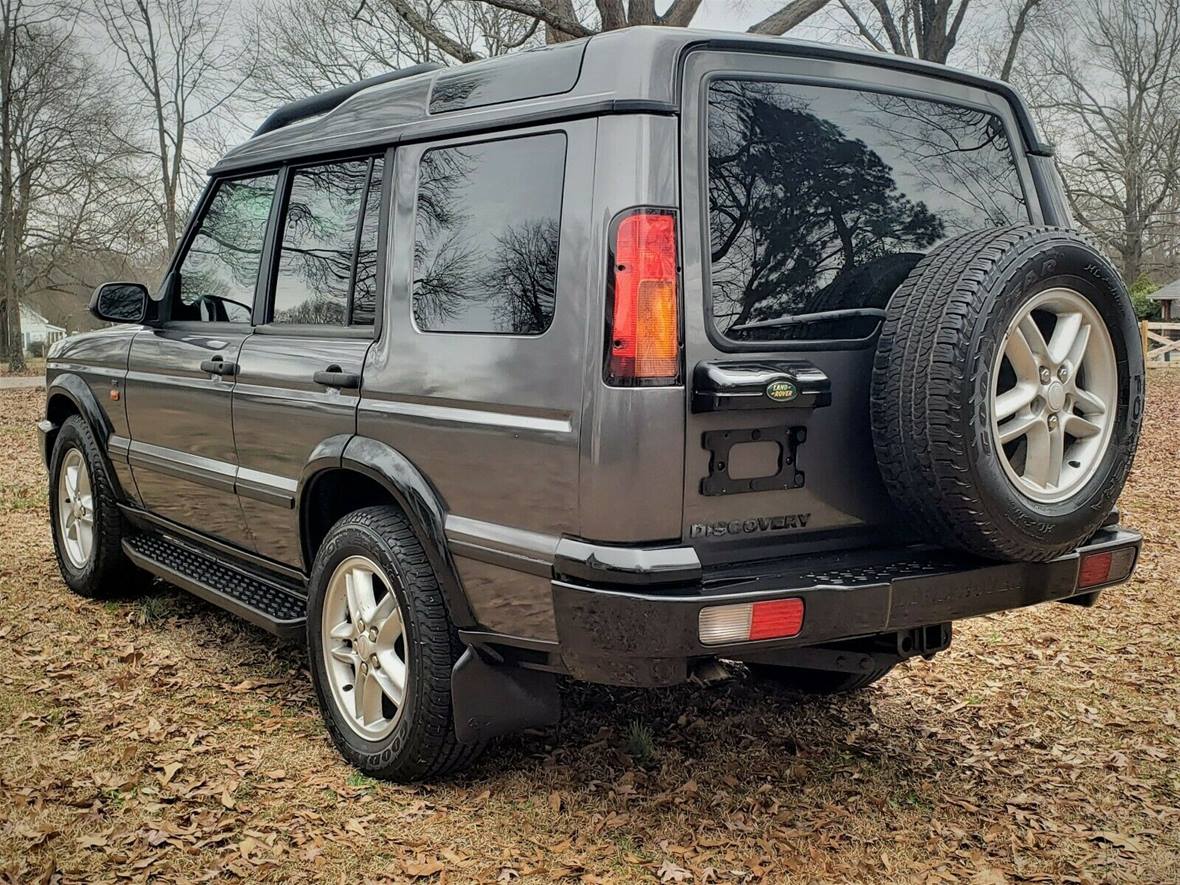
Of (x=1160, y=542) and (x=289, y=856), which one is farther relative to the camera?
(x=1160, y=542)

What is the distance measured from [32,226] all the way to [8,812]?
29676mm

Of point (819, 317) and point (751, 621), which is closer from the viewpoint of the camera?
point (751, 621)

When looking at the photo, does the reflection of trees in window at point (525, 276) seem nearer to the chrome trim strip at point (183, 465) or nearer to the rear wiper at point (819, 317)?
the rear wiper at point (819, 317)

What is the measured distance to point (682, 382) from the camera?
276 cm

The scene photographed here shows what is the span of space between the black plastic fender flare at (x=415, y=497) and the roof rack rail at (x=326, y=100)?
4.41 ft

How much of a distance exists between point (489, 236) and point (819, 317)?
971 mm

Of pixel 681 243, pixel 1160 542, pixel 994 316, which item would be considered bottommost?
pixel 1160 542

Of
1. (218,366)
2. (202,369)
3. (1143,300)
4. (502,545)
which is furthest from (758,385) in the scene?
(1143,300)

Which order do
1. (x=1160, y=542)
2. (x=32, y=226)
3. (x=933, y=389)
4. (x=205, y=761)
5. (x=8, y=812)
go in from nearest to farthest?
(x=933, y=389) → (x=8, y=812) → (x=205, y=761) → (x=1160, y=542) → (x=32, y=226)

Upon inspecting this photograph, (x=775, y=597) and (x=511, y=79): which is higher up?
(x=511, y=79)

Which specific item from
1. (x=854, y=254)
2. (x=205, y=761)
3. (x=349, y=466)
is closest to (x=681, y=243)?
(x=854, y=254)

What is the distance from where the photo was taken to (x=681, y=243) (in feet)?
9.15

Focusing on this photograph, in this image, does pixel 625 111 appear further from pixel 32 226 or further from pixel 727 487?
pixel 32 226

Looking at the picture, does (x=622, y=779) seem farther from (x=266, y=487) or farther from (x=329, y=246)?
(x=329, y=246)
